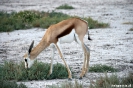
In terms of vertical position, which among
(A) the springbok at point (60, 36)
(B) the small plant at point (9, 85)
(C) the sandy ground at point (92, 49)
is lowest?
(C) the sandy ground at point (92, 49)

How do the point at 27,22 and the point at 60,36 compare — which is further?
the point at 27,22

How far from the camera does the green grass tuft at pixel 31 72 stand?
8.76m

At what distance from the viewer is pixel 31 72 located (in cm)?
881

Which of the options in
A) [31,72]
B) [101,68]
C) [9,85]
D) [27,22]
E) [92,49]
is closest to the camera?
[9,85]

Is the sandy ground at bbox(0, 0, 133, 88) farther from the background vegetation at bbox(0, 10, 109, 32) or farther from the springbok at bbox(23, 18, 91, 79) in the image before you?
the springbok at bbox(23, 18, 91, 79)

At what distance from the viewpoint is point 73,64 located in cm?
1036

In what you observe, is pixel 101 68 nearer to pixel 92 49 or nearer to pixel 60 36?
pixel 60 36

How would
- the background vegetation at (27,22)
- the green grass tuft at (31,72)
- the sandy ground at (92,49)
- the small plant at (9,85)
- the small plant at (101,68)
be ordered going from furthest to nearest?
the background vegetation at (27,22) → the sandy ground at (92,49) → the small plant at (101,68) → the green grass tuft at (31,72) → the small plant at (9,85)

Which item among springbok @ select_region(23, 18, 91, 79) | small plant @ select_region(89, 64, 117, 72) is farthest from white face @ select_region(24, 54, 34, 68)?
small plant @ select_region(89, 64, 117, 72)

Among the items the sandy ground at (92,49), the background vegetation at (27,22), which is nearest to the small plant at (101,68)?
the sandy ground at (92,49)

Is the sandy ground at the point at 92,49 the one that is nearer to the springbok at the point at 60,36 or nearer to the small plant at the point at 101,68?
the small plant at the point at 101,68

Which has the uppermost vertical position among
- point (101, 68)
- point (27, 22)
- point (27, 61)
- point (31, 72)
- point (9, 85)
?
point (27, 61)

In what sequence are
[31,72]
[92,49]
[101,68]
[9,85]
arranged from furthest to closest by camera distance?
[92,49] < [101,68] < [31,72] < [9,85]

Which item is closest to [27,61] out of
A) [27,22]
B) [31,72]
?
[31,72]
